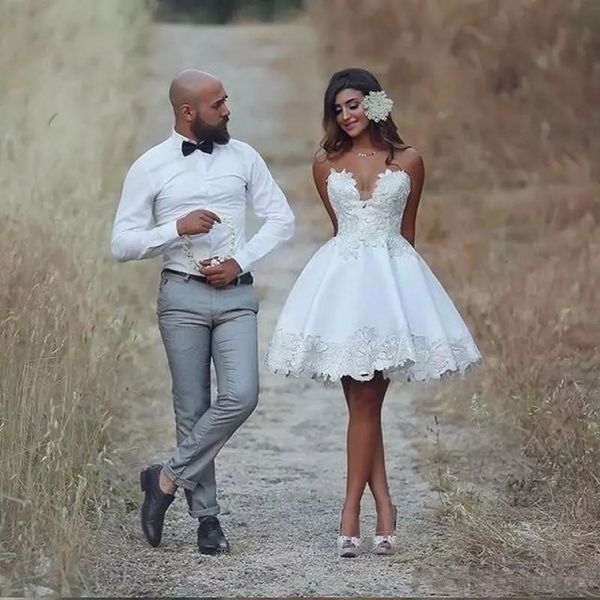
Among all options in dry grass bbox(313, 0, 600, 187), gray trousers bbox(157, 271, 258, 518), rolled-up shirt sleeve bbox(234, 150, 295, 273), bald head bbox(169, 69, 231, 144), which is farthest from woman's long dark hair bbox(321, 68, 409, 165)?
dry grass bbox(313, 0, 600, 187)

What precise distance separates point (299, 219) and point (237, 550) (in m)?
6.29

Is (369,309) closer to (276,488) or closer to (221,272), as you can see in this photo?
(221,272)

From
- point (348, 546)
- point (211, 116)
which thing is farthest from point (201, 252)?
point (348, 546)

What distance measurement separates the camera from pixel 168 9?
52.8 ft

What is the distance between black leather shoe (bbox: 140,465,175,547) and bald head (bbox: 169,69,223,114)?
51.9 inches

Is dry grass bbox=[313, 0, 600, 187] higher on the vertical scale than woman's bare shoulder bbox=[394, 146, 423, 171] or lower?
higher

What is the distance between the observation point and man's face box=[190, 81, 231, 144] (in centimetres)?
509

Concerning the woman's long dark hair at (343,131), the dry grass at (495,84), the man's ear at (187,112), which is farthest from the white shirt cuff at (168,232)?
the dry grass at (495,84)

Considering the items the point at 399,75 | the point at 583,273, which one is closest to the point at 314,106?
the point at 399,75

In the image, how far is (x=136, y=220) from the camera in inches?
201

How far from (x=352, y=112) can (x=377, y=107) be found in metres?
0.09

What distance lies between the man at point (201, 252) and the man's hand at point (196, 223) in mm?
22

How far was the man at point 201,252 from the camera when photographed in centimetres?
507

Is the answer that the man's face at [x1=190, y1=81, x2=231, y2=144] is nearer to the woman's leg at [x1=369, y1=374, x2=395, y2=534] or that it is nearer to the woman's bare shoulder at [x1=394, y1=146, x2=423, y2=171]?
the woman's bare shoulder at [x1=394, y1=146, x2=423, y2=171]
